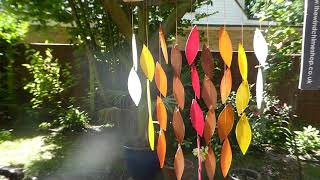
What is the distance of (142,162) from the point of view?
15.6 ft

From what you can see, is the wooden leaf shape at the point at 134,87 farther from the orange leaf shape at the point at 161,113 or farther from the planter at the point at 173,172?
the planter at the point at 173,172

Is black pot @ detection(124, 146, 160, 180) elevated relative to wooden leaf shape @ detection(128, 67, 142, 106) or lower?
lower

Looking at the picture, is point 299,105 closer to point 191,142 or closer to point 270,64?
point 270,64

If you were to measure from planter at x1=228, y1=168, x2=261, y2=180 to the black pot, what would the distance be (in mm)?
967

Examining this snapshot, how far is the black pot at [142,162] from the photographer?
15.6 ft

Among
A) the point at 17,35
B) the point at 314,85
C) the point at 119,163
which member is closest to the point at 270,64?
the point at 119,163

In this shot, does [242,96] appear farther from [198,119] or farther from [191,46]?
[191,46]

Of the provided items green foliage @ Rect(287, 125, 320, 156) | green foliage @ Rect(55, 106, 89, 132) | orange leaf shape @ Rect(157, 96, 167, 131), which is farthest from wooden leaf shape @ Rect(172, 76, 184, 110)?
green foliage @ Rect(55, 106, 89, 132)

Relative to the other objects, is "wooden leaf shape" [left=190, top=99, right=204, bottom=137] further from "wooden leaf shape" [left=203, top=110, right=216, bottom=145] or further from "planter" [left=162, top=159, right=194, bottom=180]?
"planter" [left=162, top=159, right=194, bottom=180]

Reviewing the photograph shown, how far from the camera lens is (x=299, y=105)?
8.48 metres

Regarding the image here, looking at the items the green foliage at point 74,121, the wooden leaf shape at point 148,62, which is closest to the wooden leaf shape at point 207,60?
the wooden leaf shape at point 148,62

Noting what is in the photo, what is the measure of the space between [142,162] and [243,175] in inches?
52.1

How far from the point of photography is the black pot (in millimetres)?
4750

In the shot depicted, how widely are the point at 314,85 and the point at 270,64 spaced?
3.96 metres
